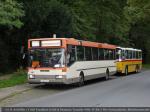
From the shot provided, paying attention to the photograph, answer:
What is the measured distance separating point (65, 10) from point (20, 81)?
12023 millimetres

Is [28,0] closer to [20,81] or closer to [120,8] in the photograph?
[20,81]

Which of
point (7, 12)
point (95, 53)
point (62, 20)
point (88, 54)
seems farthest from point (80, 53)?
point (62, 20)

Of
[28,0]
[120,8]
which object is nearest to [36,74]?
[28,0]

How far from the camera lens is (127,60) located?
41.8 metres

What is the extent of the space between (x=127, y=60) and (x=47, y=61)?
1863 centimetres

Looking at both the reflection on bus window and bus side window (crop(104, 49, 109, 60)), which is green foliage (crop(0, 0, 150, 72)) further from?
the reflection on bus window

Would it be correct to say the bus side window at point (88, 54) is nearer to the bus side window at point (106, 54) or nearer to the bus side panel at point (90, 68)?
the bus side panel at point (90, 68)

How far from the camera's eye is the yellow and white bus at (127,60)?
39.5 metres

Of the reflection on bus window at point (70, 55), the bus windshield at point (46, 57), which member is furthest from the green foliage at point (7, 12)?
the reflection on bus window at point (70, 55)

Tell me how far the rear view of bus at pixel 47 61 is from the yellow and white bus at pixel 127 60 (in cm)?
1556

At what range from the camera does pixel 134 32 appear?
7212cm

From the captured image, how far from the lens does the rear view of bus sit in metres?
23.8

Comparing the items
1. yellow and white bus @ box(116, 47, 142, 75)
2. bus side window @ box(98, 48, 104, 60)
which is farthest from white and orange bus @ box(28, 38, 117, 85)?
yellow and white bus @ box(116, 47, 142, 75)

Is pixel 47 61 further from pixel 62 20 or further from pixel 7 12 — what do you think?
pixel 62 20
